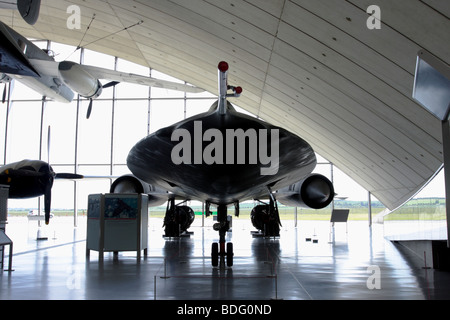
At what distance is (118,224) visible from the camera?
27.7 ft

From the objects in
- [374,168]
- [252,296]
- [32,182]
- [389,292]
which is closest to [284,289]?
[252,296]

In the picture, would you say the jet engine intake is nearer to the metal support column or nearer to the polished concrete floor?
the polished concrete floor

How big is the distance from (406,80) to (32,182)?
32.7 feet

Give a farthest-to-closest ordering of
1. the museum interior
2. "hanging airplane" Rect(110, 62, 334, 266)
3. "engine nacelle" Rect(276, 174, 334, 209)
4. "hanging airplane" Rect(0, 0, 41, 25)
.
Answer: "engine nacelle" Rect(276, 174, 334, 209), "hanging airplane" Rect(0, 0, 41, 25), the museum interior, "hanging airplane" Rect(110, 62, 334, 266)

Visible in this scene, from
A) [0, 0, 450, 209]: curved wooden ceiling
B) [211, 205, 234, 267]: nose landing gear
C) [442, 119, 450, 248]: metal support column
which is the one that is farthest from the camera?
[211, 205, 234, 267]: nose landing gear

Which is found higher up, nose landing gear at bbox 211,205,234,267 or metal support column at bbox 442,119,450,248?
metal support column at bbox 442,119,450,248

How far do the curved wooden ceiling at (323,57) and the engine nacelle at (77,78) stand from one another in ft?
8.92

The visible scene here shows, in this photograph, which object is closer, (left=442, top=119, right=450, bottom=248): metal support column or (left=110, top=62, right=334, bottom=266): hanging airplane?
(left=442, top=119, right=450, bottom=248): metal support column

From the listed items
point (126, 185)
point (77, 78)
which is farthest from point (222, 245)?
point (77, 78)

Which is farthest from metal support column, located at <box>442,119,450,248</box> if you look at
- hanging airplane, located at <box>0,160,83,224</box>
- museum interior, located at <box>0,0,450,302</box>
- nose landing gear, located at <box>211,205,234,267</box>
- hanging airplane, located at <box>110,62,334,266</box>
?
hanging airplane, located at <box>0,160,83,224</box>

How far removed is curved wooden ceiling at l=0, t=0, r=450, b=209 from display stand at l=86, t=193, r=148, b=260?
531 cm

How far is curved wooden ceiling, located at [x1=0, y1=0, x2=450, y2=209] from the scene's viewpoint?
637 centimetres

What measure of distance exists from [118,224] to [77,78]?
7915mm

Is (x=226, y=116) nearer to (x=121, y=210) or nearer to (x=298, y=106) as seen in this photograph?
(x=121, y=210)
